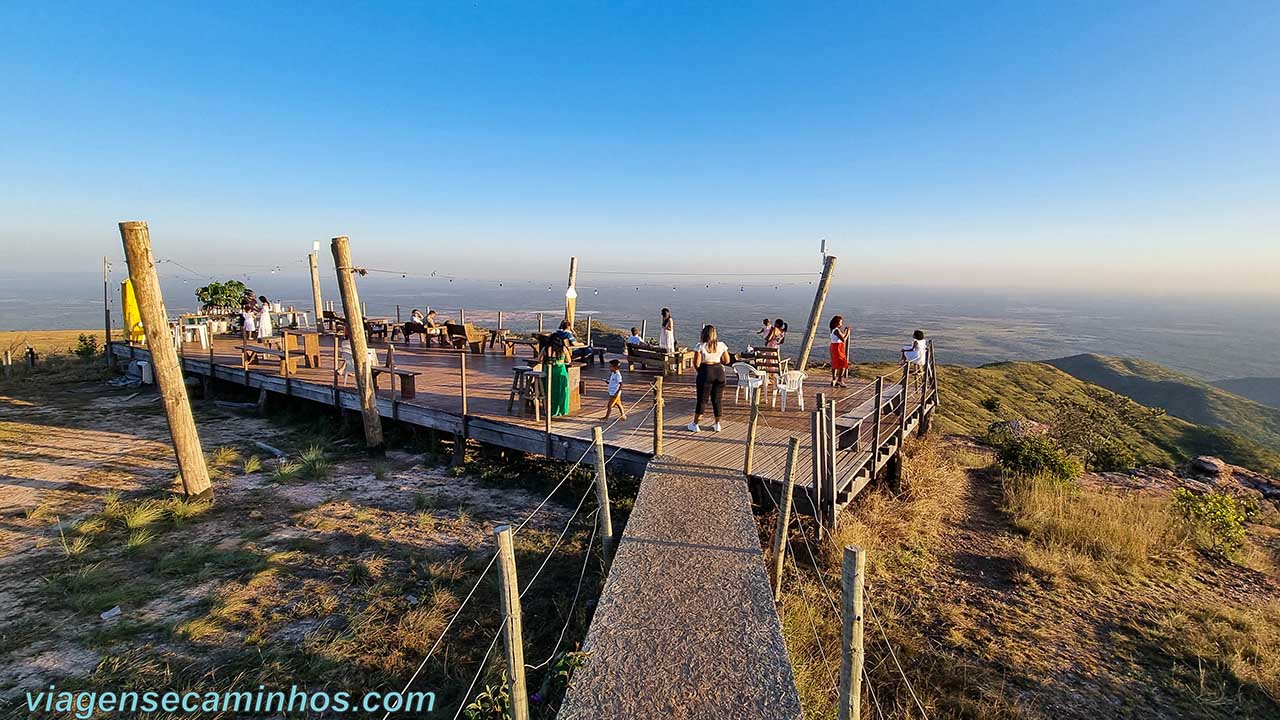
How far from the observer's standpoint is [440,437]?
11.0m

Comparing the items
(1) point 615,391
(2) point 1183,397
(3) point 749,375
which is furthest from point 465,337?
(2) point 1183,397

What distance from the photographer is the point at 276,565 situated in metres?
6.34

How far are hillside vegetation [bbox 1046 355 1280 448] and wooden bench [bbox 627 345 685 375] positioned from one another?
5537 centimetres

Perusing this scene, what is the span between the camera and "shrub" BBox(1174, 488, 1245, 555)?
Answer: 26.8 feet

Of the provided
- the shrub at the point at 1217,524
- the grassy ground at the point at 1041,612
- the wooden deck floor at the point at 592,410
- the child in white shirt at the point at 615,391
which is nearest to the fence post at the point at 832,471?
the wooden deck floor at the point at 592,410

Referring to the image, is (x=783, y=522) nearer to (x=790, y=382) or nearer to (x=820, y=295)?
(x=790, y=382)

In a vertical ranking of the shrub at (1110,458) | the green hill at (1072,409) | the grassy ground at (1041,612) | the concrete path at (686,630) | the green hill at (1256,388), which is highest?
the concrete path at (686,630)

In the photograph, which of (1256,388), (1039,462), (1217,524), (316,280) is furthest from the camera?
(1256,388)

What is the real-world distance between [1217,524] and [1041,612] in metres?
4.52

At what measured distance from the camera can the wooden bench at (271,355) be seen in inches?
476

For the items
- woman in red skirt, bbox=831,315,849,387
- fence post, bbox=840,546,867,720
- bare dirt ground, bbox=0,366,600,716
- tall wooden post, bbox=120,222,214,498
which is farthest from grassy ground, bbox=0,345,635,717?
woman in red skirt, bbox=831,315,849,387

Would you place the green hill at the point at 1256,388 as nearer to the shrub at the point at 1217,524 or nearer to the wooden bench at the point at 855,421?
the shrub at the point at 1217,524

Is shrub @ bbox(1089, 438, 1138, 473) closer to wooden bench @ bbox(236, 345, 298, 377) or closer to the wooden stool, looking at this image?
the wooden stool

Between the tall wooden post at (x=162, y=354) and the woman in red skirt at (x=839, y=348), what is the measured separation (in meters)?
11.2
